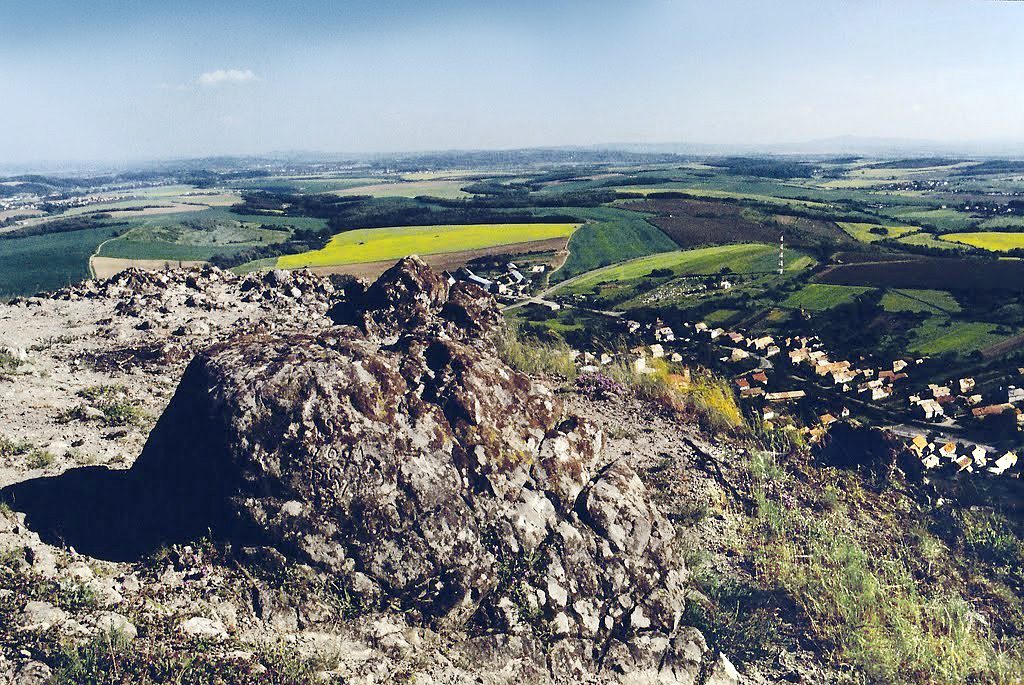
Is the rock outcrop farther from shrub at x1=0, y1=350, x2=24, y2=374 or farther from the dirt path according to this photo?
the dirt path

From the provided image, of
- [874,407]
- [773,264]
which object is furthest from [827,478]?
[773,264]

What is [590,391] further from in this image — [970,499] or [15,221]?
[15,221]

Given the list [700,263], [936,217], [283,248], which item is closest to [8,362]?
[283,248]

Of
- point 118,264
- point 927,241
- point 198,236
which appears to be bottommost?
point 927,241

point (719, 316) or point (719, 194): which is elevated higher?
point (719, 194)

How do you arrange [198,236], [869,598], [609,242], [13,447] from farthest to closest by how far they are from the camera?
[609,242] < [198,236] < [13,447] < [869,598]

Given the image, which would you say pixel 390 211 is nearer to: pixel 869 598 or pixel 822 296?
pixel 822 296

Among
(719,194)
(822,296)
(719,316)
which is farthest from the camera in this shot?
(719,194)

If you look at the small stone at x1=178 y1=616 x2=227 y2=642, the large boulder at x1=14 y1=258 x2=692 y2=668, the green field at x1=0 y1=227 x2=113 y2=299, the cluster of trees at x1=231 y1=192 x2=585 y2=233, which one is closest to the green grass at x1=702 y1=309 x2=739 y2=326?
the large boulder at x1=14 y1=258 x2=692 y2=668
